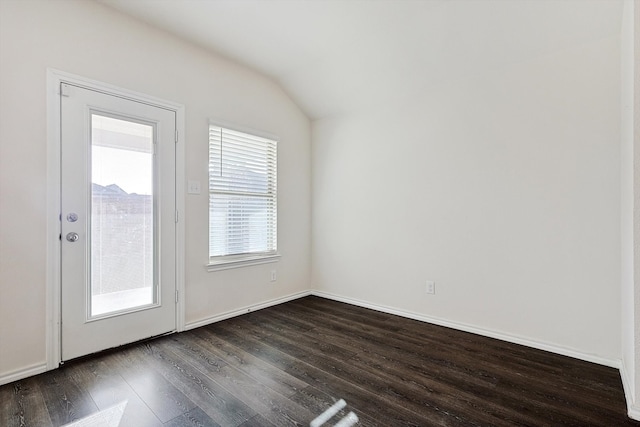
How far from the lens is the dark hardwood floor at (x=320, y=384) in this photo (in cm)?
170

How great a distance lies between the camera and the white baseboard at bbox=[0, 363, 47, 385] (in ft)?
6.66

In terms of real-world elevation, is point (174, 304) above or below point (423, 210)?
below

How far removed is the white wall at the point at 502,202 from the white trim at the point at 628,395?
194 mm

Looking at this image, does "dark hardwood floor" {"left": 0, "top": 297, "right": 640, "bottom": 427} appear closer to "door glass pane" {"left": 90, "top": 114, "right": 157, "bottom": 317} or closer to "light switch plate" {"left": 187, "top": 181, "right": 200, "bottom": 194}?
"door glass pane" {"left": 90, "top": 114, "right": 157, "bottom": 317}

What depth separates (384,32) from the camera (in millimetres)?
2809

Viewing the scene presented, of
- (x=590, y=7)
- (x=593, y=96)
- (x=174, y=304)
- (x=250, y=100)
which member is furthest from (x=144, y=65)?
(x=593, y=96)

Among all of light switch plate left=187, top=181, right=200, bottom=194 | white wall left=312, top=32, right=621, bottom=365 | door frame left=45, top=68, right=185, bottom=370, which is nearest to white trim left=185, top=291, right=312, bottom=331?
white wall left=312, top=32, right=621, bottom=365

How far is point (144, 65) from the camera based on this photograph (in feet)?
8.84

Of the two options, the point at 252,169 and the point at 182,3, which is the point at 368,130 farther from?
the point at 182,3

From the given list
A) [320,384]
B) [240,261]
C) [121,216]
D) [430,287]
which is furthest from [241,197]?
[430,287]

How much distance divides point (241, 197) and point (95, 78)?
1640 mm

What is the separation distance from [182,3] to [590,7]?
3.03m

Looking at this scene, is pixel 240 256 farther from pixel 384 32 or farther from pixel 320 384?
pixel 384 32

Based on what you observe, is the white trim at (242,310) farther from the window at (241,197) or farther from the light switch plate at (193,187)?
the light switch plate at (193,187)
